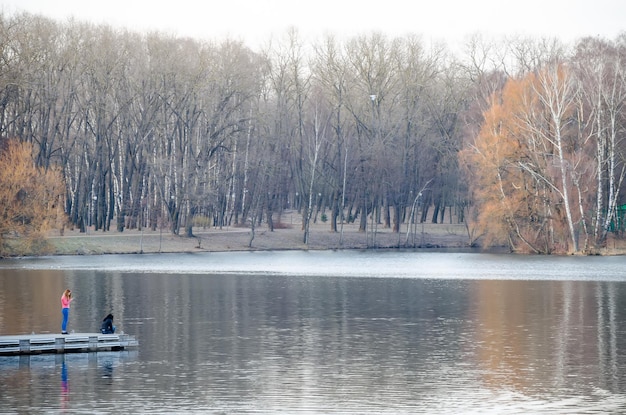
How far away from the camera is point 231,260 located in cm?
8406

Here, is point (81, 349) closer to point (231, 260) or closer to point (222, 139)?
point (231, 260)

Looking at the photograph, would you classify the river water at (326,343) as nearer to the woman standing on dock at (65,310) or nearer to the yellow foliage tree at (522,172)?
the woman standing on dock at (65,310)

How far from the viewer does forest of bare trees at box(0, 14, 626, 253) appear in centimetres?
8681

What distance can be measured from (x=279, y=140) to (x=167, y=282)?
52.7 meters

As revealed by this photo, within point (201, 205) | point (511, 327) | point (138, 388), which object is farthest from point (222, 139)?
point (138, 388)

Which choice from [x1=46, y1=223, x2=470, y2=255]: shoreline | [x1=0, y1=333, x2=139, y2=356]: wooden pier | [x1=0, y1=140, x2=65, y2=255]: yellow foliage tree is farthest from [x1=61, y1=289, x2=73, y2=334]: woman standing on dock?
[x1=46, y1=223, x2=470, y2=255]: shoreline

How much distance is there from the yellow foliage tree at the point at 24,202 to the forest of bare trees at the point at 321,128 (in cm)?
413

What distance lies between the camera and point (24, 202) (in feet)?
270

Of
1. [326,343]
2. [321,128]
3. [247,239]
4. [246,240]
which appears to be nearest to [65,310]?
→ [326,343]

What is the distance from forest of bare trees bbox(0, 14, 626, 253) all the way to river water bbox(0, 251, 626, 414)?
2156cm

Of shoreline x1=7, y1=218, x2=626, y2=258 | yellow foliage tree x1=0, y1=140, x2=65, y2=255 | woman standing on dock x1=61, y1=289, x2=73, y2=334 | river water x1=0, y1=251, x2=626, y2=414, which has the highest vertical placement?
yellow foliage tree x1=0, y1=140, x2=65, y2=255

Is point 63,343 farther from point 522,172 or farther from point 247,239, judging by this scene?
point 247,239

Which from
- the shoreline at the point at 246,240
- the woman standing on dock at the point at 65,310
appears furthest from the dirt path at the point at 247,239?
the woman standing on dock at the point at 65,310

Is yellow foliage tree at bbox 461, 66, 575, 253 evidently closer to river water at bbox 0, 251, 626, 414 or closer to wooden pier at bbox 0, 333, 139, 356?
river water at bbox 0, 251, 626, 414
